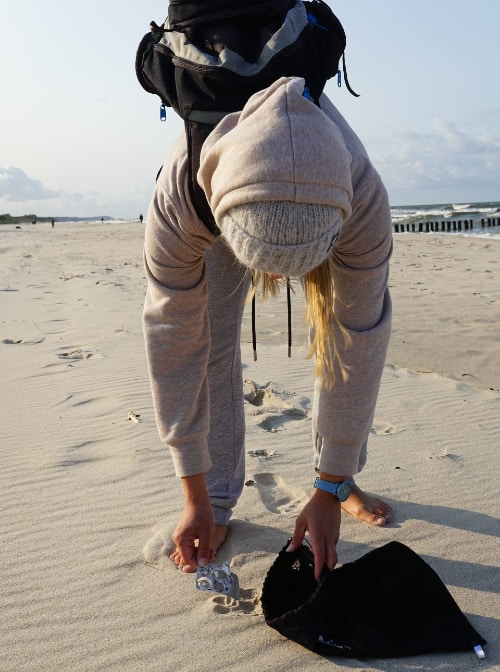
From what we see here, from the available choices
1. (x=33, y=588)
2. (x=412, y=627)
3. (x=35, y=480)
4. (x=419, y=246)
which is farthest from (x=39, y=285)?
(x=419, y=246)

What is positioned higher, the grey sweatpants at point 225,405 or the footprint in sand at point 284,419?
the grey sweatpants at point 225,405

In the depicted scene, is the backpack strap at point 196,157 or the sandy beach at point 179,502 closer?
the backpack strap at point 196,157

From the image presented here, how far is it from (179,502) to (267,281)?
1290mm

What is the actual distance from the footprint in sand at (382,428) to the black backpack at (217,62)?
209cm

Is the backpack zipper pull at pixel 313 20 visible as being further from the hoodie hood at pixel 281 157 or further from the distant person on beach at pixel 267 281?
the hoodie hood at pixel 281 157

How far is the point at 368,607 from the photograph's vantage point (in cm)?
204

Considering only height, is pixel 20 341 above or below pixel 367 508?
below

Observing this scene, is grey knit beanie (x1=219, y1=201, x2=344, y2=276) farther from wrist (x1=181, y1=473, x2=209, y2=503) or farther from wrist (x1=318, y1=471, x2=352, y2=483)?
wrist (x1=181, y1=473, x2=209, y2=503)

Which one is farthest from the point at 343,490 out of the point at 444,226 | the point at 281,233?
the point at 444,226

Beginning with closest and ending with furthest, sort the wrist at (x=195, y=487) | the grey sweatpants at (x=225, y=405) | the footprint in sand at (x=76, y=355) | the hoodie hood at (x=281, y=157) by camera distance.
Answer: the hoodie hood at (x=281, y=157) → the wrist at (x=195, y=487) → the grey sweatpants at (x=225, y=405) → the footprint in sand at (x=76, y=355)

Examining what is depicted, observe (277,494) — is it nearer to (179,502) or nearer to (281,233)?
(179,502)

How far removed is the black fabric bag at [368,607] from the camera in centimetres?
192

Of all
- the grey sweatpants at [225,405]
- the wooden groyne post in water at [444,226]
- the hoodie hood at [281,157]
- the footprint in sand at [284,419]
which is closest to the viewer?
the hoodie hood at [281,157]

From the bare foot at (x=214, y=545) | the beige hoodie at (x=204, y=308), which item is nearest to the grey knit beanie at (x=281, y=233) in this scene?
the beige hoodie at (x=204, y=308)
